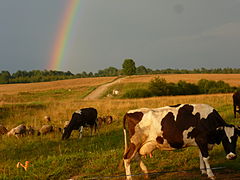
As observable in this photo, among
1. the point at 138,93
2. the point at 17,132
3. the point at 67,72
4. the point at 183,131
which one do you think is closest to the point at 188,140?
the point at 183,131

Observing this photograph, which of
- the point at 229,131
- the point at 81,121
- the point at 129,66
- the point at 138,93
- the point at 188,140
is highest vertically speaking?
the point at 129,66

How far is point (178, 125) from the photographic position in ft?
22.3

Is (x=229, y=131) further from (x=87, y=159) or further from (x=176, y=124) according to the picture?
(x=87, y=159)

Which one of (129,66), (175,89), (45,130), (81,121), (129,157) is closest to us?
(129,157)

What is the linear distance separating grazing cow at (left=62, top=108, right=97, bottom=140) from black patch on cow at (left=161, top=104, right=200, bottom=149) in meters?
8.80

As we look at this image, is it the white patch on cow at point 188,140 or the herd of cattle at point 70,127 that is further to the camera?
the herd of cattle at point 70,127

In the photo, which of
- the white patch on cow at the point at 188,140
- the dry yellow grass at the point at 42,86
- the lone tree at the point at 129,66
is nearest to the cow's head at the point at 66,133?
the white patch on cow at the point at 188,140

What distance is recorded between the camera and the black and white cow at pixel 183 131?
6652mm

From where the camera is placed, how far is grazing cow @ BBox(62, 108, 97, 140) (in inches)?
583

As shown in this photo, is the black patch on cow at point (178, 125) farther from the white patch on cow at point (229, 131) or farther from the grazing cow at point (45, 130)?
the grazing cow at point (45, 130)

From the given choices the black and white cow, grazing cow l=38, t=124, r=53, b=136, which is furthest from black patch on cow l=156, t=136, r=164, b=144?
grazing cow l=38, t=124, r=53, b=136

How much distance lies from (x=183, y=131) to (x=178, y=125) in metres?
0.21

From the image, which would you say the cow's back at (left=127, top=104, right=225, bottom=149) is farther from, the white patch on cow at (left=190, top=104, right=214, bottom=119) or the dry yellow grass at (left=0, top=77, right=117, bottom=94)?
the dry yellow grass at (left=0, top=77, right=117, bottom=94)

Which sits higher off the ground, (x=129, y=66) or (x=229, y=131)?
(x=129, y=66)
